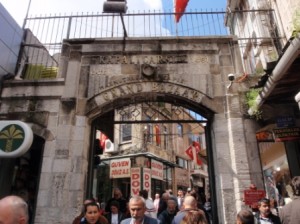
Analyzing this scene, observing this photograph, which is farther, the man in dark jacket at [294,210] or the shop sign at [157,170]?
the shop sign at [157,170]

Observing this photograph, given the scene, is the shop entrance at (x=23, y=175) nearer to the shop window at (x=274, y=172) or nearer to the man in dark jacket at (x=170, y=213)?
the man in dark jacket at (x=170, y=213)

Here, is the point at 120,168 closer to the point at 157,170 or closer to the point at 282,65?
the point at 157,170

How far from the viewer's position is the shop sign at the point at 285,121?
6.01m

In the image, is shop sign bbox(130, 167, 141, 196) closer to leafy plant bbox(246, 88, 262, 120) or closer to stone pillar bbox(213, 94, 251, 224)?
stone pillar bbox(213, 94, 251, 224)

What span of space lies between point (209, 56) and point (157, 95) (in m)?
1.74

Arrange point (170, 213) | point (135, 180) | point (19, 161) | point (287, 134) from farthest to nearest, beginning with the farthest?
point (135, 180) < point (19, 161) < point (287, 134) < point (170, 213)

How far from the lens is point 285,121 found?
6055 millimetres

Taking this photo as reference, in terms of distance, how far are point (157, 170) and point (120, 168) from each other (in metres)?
2.56

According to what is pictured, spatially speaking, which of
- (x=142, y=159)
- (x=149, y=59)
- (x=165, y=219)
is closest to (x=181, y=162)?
(x=142, y=159)

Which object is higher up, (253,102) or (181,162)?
(181,162)

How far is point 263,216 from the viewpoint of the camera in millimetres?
4172

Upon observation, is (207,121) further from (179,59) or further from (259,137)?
(179,59)

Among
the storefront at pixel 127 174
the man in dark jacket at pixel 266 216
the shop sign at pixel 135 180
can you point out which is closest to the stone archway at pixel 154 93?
the man in dark jacket at pixel 266 216

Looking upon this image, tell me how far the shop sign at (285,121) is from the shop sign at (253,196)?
1.51 m
